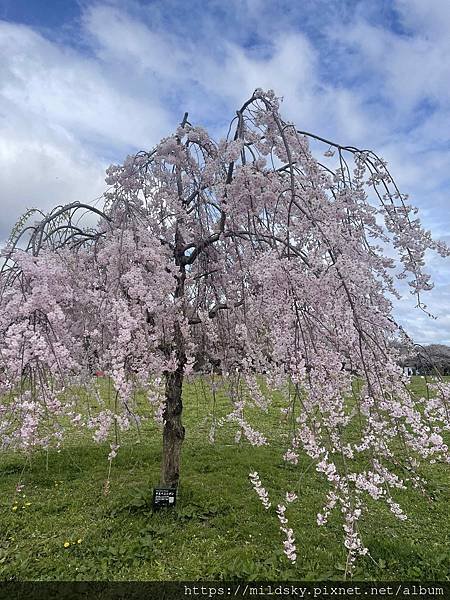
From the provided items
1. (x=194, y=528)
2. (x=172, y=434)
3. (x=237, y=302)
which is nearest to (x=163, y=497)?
(x=194, y=528)

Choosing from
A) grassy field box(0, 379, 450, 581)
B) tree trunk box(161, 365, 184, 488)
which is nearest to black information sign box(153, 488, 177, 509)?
grassy field box(0, 379, 450, 581)

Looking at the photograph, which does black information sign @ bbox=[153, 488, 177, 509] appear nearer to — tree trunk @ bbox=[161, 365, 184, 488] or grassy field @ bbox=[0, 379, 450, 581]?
grassy field @ bbox=[0, 379, 450, 581]

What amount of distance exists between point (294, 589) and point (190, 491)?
73.0 inches

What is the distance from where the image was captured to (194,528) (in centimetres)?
444

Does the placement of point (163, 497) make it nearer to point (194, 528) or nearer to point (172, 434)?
point (194, 528)

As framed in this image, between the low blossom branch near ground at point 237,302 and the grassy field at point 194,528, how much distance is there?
289 mm

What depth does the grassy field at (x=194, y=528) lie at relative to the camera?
3795 mm

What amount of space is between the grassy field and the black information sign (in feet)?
0.35

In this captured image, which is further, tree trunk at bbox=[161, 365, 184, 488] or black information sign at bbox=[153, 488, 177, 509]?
tree trunk at bbox=[161, 365, 184, 488]

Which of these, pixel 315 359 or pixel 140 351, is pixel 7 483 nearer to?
pixel 140 351

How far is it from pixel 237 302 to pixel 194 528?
2.20m

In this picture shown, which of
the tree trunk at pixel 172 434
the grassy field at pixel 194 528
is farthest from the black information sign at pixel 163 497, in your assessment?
the tree trunk at pixel 172 434

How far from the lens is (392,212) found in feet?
12.1

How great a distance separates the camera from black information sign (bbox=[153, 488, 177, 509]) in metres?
4.62
